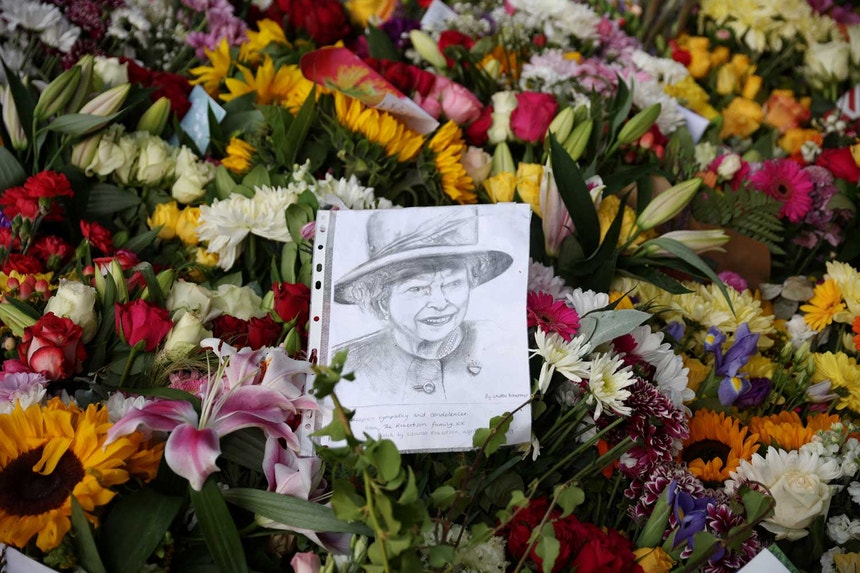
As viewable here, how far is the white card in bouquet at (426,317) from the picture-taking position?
0.74m

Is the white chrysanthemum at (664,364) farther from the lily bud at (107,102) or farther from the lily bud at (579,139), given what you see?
the lily bud at (107,102)

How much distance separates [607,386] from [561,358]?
5 centimetres

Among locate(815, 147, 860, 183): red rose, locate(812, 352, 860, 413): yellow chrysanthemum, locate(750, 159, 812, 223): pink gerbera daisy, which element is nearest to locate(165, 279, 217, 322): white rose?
locate(812, 352, 860, 413): yellow chrysanthemum

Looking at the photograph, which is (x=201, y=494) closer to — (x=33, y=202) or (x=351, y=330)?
(x=351, y=330)

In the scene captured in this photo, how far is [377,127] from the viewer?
1.05 meters

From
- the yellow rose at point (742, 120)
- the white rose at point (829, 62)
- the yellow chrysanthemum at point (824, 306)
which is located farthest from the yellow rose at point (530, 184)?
the white rose at point (829, 62)

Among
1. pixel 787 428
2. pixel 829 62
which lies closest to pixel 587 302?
pixel 787 428

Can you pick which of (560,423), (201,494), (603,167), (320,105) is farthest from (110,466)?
(603,167)

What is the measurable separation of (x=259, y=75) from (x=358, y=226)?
475mm

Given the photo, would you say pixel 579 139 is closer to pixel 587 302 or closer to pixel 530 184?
pixel 530 184

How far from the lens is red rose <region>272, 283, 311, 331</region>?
32.0 inches

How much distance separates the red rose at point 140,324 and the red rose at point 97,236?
0.20m

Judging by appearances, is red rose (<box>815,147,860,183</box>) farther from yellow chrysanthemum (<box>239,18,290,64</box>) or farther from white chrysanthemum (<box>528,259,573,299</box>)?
yellow chrysanthemum (<box>239,18,290,64</box>)

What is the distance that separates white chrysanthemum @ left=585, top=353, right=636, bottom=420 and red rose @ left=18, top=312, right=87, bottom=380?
1.74ft
